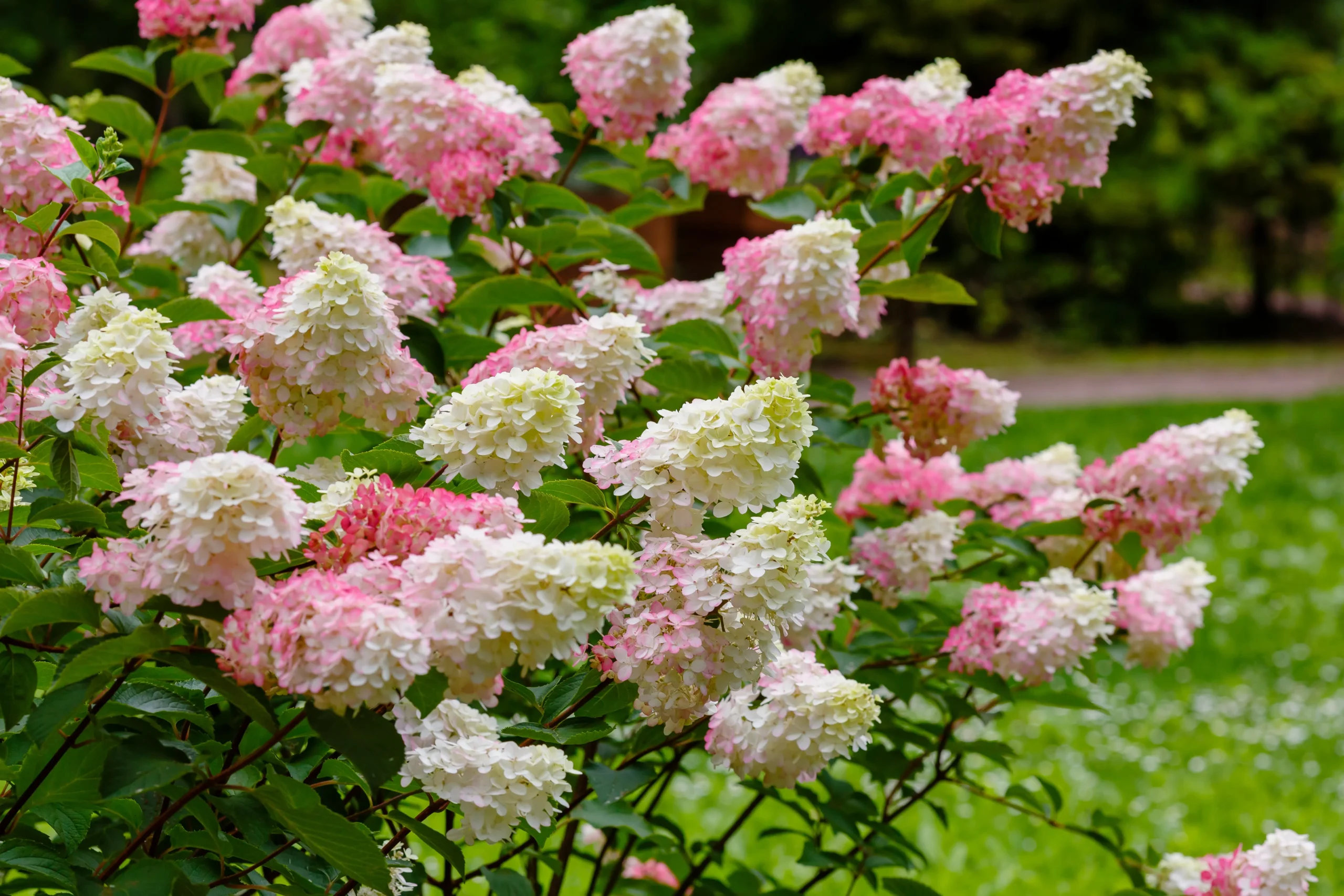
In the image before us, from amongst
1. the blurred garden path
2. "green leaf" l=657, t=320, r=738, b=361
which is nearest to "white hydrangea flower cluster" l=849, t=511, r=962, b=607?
"green leaf" l=657, t=320, r=738, b=361

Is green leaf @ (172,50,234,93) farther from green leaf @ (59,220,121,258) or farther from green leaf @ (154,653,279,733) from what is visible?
green leaf @ (154,653,279,733)

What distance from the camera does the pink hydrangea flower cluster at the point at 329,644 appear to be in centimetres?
107

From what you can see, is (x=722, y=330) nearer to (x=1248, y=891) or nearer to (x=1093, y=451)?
(x=1248, y=891)

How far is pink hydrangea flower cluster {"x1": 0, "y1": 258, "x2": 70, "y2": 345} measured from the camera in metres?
1.41

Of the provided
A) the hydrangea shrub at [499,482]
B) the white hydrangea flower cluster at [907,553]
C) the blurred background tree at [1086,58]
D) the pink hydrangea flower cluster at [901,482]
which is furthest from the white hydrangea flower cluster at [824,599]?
the blurred background tree at [1086,58]

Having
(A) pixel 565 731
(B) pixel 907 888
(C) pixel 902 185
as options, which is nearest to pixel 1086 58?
(C) pixel 902 185

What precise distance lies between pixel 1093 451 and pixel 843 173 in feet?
24.1

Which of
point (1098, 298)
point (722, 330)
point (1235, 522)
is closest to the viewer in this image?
point (722, 330)

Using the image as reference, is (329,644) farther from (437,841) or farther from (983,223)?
(983,223)

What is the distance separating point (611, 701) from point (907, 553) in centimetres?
88

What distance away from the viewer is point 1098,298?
1631cm

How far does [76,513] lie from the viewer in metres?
1.30

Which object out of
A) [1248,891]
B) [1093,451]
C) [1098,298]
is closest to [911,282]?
[1248,891]

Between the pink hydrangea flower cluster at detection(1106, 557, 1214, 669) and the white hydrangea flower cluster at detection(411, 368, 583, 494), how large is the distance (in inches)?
51.6
